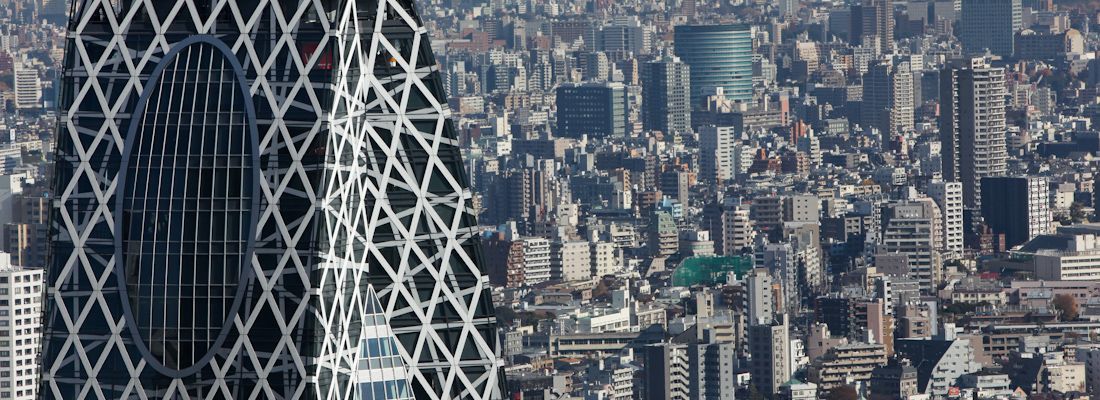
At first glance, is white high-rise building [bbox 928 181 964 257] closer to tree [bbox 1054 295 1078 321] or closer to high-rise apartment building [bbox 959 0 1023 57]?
tree [bbox 1054 295 1078 321]

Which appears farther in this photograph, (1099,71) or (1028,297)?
(1099,71)

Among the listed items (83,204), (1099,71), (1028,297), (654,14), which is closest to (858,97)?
(1099,71)

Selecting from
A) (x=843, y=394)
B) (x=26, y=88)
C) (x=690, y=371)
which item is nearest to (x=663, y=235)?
(x=26, y=88)

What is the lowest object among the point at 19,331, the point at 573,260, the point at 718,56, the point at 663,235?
the point at 573,260

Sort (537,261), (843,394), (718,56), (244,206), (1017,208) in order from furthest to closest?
(718,56)
(1017,208)
(537,261)
(843,394)
(244,206)

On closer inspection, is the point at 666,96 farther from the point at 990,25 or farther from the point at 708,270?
the point at 708,270

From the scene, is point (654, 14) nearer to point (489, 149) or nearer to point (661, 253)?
point (489, 149)

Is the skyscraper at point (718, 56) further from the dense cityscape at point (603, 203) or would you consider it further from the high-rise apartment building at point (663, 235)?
the high-rise apartment building at point (663, 235)

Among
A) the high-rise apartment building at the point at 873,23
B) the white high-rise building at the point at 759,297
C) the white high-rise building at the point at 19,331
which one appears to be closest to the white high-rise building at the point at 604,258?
the white high-rise building at the point at 759,297
